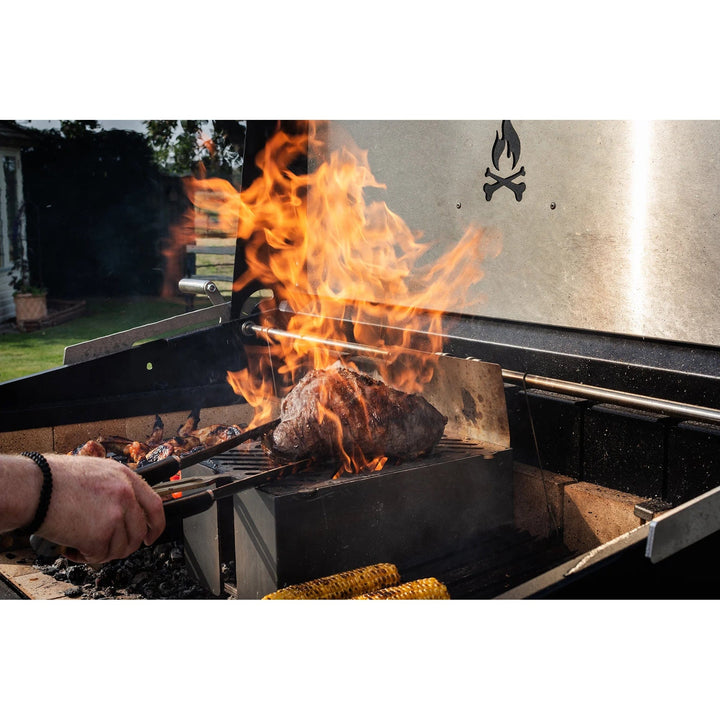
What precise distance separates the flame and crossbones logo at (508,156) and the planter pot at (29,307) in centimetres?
1202

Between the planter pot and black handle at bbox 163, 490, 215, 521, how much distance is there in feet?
41.6

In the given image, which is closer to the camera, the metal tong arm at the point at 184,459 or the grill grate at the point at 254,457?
the metal tong arm at the point at 184,459

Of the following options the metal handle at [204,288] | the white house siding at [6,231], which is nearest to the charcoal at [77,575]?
the metal handle at [204,288]

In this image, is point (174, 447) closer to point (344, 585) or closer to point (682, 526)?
point (344, 585)

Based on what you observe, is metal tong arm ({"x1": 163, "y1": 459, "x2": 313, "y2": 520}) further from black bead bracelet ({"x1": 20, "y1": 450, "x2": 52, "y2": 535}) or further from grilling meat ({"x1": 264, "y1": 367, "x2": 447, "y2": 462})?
black bead bracelet ({"x1": 20, "y1": 450, "x2": 52, "y2": 535})

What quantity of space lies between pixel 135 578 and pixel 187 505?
1214 mm

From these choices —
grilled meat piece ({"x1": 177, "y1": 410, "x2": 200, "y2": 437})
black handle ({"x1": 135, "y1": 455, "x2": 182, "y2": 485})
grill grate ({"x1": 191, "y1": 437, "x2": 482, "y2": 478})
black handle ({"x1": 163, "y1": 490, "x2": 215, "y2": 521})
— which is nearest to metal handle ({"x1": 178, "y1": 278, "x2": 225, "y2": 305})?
grilled meat piece ({"x1": 177, "y1": 410, "x2": 200, "y2": 437})

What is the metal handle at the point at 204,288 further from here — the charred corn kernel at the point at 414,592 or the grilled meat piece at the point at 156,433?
the charred corn kernel at the point at 414,592

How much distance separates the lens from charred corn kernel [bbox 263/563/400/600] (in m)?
2.97

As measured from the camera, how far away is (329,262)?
548 centimetres

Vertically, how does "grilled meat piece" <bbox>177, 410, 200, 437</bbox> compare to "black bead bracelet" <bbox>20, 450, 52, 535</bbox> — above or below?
below

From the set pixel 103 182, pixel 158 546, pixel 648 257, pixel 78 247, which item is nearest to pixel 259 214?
pixel 158 546

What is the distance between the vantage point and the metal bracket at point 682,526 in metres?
2.25

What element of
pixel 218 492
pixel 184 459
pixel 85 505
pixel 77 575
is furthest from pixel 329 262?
pixel 85 505
